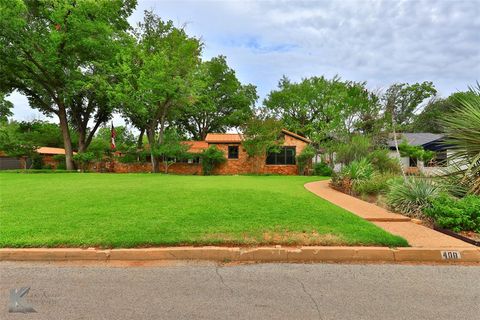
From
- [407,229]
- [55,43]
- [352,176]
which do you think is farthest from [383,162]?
[55,43]

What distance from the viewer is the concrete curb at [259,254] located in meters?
4.31

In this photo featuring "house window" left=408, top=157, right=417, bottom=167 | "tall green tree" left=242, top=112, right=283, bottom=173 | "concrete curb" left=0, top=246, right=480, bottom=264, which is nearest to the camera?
"concrete curb" left=0, top=246, right=480, bottom=264

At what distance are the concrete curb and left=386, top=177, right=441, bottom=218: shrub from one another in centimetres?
280

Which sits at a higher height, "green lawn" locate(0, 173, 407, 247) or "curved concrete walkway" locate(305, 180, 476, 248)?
"green lawn" locate(0, 173, 407, 247)

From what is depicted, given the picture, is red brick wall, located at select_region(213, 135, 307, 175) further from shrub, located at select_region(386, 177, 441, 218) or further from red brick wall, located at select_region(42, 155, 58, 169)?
red brick wall, located at select_region(42, 155, 58, 169)

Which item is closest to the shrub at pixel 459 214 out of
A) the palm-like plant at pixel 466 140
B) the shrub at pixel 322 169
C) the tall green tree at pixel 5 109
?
the palm-like plant at pixel 466 140

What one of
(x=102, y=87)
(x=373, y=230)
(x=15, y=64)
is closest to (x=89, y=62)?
(x=102, y=87)

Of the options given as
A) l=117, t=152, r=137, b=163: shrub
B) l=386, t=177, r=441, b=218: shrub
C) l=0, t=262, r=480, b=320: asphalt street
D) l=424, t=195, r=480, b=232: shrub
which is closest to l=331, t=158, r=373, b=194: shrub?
l=386, t=177, r=441, b=218: shrub

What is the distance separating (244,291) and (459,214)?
16.9ft

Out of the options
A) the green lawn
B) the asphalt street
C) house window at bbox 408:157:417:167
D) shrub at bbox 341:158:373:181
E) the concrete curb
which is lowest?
the asphalt street

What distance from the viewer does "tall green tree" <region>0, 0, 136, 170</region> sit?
21625 millimetres

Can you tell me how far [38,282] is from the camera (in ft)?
11.7

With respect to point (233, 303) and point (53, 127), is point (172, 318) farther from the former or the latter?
point (53, 127)

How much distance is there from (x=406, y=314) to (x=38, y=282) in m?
4.47
